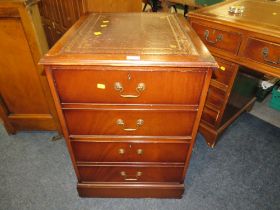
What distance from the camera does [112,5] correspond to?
5.24ft

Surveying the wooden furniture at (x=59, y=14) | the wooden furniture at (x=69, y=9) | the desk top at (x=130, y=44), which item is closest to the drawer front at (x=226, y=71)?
the desk top at (x=130, y=44)

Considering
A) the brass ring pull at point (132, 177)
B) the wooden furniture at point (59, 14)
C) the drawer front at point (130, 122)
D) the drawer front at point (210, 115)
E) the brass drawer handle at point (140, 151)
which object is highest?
the wooden furniture at point (59, 14)

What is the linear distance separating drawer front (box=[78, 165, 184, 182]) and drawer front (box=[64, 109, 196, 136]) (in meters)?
0.28

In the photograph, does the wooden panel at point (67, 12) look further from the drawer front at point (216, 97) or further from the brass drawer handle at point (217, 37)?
the drawer front at point (216, 97)

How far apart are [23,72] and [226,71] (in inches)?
56.9

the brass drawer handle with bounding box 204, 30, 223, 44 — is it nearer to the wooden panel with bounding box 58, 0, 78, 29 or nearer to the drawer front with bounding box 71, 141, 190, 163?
the drawer front with bounding box 71, 141, 190, 163

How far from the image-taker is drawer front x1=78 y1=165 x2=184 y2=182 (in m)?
1.30

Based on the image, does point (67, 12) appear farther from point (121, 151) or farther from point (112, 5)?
point (121, 151)

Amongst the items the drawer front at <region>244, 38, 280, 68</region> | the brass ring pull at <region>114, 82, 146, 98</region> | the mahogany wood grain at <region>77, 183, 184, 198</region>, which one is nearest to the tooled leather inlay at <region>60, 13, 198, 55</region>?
the brass ring pull at <region>114, 82, 146, 98</region>

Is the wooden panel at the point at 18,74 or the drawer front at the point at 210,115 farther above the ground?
the wooden panel at the point at 18,74

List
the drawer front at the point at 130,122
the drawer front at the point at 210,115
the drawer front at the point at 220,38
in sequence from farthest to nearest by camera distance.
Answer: the drawer front at the point at 210,115 → the drawer front at the point at 220,38 → the drawer front at the point at 130,122

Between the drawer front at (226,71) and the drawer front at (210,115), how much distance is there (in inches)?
10.3

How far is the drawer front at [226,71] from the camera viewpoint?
1399 mm

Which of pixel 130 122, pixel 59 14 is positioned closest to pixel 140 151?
pixel 130 122
